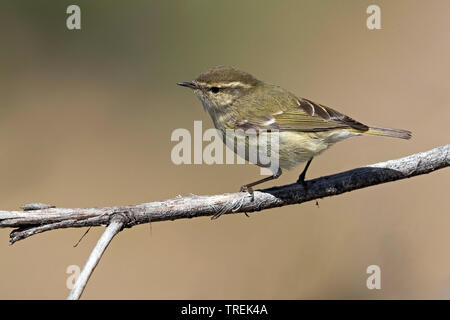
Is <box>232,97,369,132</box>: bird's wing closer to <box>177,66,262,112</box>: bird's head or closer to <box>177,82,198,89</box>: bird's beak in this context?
<box>177,66,262,112</box>: bird's head

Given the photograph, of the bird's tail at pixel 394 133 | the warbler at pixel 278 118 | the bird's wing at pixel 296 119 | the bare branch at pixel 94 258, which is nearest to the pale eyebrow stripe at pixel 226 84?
the warbler at pixel 278 118

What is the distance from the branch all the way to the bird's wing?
524 mm

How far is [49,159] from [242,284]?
9.85 feet

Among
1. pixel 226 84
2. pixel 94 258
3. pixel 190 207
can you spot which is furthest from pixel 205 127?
pixel 94 258

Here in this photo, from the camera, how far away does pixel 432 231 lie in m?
5.35

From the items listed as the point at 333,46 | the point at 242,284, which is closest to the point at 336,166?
the point at 242,284

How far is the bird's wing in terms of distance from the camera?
3625mm

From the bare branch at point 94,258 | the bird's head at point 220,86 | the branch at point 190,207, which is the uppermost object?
the bird's head at point 220,86

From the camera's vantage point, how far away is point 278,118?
3.80m

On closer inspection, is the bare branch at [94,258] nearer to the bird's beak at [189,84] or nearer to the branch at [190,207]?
the branch at [190,207]

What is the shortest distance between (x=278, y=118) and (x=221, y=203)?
3.73ft

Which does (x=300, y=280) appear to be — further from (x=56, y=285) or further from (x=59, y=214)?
(x=59, y=214)

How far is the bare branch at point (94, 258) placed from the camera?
209cm

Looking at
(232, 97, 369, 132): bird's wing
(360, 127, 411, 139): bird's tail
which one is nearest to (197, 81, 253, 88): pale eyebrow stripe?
(232, 97, 369, 132): bird's wing
